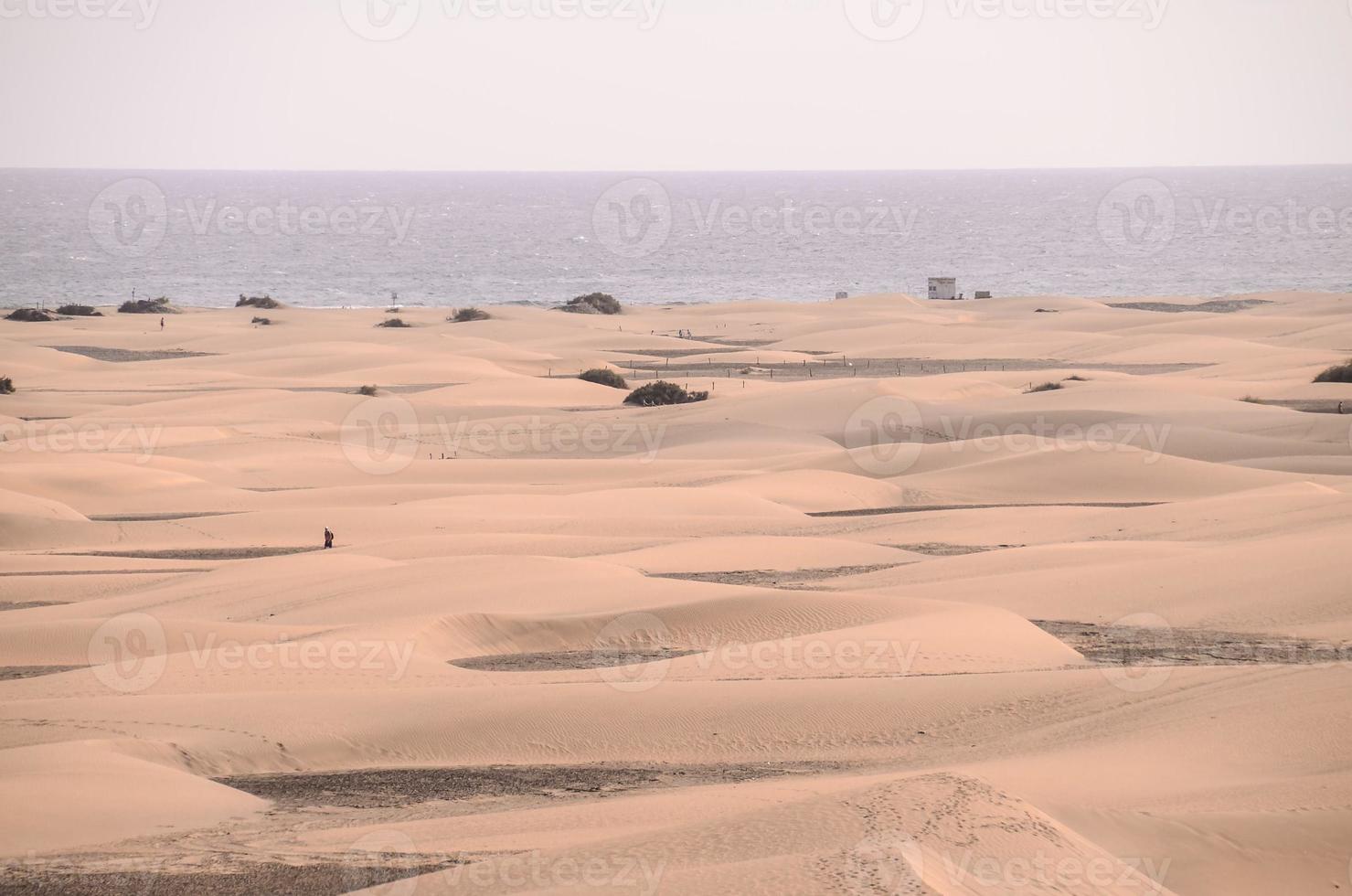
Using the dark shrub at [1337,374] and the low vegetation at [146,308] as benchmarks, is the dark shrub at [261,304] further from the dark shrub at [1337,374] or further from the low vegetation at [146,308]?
the dark shrub at [1337,374]

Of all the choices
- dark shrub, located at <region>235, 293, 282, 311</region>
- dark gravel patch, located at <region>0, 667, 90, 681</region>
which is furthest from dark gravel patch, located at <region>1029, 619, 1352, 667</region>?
dark shrub, located at <region>235, 293, 282, 311</region>

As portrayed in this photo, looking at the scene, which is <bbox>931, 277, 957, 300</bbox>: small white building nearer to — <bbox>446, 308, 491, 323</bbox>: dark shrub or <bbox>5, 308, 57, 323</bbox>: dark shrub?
<bbox>446, 308, 491, 323</bbox>: dark shrub

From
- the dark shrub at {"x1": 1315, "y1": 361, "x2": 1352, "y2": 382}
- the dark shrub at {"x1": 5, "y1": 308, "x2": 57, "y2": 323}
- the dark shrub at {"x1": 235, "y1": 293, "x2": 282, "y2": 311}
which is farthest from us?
the dark shrub at {"x1": 235, "y1": 293, "x2": 282, "y2": 311}

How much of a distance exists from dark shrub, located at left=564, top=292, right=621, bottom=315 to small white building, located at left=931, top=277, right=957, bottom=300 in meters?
15.5

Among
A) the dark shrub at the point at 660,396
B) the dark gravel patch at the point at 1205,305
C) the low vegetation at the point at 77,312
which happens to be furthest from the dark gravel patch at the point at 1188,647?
the low vegetation at the point at 77,312

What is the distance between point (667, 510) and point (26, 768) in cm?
1391

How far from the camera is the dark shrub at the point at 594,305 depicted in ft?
206

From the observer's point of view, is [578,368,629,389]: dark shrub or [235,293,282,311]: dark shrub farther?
[235,293,282,311]: dark shrub

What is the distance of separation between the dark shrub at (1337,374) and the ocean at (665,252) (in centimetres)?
4851

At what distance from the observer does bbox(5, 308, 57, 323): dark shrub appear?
5464 cm

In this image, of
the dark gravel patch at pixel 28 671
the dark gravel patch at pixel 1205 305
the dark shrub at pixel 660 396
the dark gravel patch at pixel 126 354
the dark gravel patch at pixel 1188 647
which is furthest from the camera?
the dark gravel patch at pixel 1205 305

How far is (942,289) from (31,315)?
40.3m

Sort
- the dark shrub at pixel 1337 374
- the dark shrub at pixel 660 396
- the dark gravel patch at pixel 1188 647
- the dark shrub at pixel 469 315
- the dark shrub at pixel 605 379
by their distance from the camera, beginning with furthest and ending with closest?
the dark shrub at pixel 469 315 < the dark shrub at pixel 605 379 < the dark shrub at pixel 660 396 < the dark shrub at pixel 1337 374 < the dark gravel patch at pixel 1188 647

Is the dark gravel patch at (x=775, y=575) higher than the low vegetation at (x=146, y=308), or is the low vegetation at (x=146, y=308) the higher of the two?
the low vegetation at (x=146, y=308)
